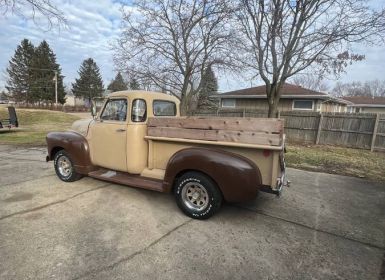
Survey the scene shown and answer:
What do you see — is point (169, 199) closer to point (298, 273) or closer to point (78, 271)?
point (78, 271)

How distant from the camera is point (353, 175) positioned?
745 centimetres

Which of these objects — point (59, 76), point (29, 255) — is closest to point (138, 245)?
point (29, 255)

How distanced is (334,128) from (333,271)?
40.3ft

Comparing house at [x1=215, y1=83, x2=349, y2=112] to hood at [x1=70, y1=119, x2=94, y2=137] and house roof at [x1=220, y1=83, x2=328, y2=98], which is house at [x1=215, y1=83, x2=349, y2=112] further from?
hood at [x1=70, y1=119, x2=94, y2=137]

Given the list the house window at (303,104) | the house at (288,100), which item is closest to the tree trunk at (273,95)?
the house at (288,100)

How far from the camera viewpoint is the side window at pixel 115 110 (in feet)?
16.3

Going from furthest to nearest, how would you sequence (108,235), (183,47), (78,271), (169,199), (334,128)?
(183,47)
(334,128)
(169,199)
(108,235)
(78,271)

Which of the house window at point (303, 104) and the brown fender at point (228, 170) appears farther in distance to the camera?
the house window at point (303, 104)

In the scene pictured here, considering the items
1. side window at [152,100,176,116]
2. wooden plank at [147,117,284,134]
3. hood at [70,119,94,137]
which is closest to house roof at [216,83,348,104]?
side window at [152,100,176,116]

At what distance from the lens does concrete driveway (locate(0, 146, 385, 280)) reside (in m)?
2.92

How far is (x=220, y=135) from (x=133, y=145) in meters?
1.69

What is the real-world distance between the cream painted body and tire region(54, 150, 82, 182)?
0.73 meters

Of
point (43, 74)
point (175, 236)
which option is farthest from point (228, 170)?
point (43, 74)

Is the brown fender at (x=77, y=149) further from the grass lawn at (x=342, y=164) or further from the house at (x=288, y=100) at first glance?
the house at (x=288, y=100)
